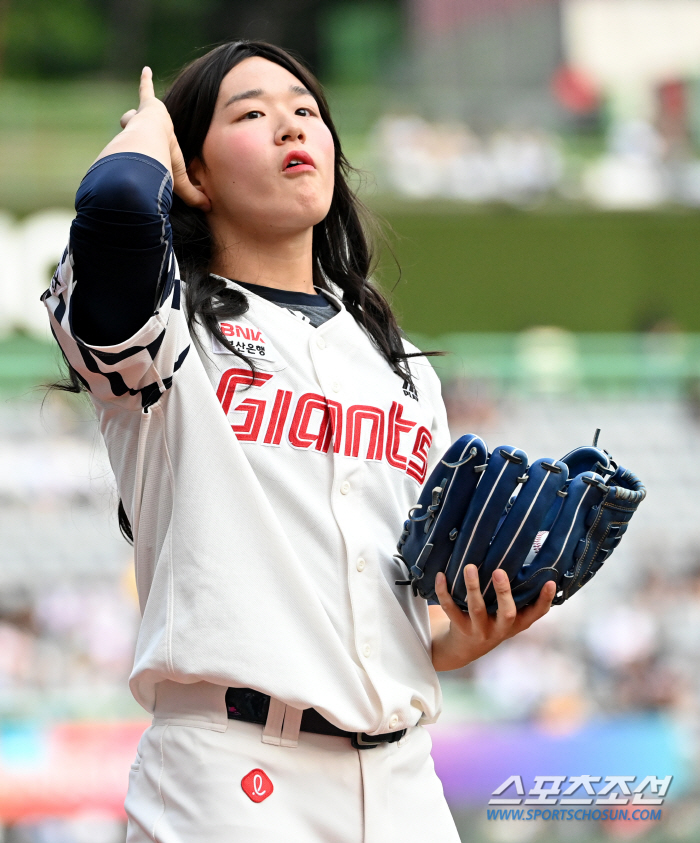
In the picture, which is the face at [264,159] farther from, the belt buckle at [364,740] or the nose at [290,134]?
the belt buckle at [364,740]

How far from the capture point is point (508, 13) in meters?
13.7

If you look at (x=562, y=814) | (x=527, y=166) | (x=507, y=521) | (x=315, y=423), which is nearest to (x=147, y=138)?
(x=315, y=423)

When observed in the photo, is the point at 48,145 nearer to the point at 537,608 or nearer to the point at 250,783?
the point at 537,608

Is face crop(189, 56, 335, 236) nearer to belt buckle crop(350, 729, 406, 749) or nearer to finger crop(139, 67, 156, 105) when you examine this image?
finger crop(139, 67, 156, 105)

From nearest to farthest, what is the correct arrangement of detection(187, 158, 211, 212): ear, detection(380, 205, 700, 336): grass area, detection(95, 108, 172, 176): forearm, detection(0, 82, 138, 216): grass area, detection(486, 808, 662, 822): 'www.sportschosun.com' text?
detection(95, 108, 172, 176): forearm < detection(187, 158, 211, 212): ear < detection(486, 808, 662, 822): 'www.sportschosun.com' text < detection(0, 82, 138, 216): grass area < detection(380, 205, 700, 336): grass area

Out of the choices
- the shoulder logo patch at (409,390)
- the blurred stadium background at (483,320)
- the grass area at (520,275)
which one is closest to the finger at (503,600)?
the shoulder logo patch at (409,390)

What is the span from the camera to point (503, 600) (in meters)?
1.56

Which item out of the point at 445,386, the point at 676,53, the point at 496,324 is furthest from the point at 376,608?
the point at 676,53

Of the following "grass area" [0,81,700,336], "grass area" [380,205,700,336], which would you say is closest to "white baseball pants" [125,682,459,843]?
"grass area" [0,81,700,336]

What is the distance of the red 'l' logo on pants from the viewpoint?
140 cm

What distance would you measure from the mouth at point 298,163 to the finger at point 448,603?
0.64m

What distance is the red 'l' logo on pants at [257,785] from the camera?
140 centimetres

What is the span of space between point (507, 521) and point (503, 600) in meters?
0.11

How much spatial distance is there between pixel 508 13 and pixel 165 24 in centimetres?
516
